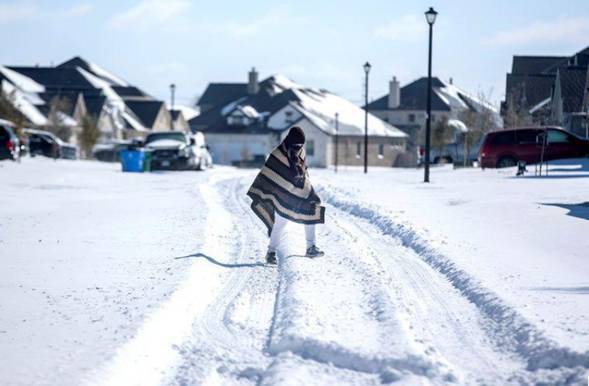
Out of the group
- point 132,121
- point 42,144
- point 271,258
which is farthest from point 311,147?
point 271,258

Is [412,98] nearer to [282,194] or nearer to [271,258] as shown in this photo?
[282,194]

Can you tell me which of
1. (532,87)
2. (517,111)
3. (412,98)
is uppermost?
(412,98)

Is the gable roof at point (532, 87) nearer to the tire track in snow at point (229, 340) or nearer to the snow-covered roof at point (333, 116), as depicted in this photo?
the snow-covered roof at point (333, 116)

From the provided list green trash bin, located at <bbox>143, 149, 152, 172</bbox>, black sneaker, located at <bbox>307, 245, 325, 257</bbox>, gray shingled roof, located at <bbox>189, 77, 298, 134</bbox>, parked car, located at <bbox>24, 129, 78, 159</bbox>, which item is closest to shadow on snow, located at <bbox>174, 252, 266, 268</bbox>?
black sneaker, located at <bbox>307, 245, 325, 257</bbox>

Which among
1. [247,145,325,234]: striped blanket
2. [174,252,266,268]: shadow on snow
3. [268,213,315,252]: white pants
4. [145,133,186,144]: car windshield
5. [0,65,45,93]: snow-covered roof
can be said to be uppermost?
[0,65,45,93]: snow-covered roof

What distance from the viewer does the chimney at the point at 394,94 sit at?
90.8m

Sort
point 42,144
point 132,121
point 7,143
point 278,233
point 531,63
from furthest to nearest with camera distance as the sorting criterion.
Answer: point 132,121
point 531,63
point 42,144
point 7,143
point 278,233

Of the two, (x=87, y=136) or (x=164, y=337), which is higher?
(x=87, y=136)

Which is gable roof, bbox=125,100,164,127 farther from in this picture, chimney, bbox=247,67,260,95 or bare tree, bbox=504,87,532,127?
bare tree, bbox=504,87,532,127

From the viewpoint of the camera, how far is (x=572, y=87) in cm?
4588

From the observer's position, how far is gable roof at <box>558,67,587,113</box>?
148ft

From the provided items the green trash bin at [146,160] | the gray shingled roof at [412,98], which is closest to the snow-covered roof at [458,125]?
the gray shingled roof at [412,98]

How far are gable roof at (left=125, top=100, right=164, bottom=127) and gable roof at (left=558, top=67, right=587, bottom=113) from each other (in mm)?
53387

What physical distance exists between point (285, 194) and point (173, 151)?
83.8ft
